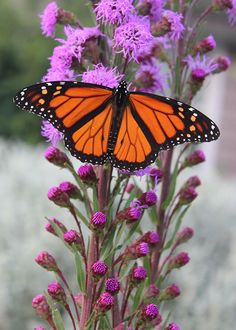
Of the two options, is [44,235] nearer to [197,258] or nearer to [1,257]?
[1,257]

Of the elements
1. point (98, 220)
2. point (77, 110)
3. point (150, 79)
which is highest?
point (150, 79)

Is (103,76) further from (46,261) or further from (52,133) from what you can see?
(46,261)

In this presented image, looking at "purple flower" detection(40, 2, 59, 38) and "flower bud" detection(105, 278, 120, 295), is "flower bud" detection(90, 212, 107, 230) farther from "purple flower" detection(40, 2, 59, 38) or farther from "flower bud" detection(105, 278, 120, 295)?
"purple flower" detection(40, 2, 59, 38)

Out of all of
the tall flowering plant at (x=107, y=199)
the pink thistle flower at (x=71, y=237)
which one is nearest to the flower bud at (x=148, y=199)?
the tall flowering plant at (x=107, y=199)

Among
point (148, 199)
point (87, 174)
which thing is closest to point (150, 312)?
point (148, 199)

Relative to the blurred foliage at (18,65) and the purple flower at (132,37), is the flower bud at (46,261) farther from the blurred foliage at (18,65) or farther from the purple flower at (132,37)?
the blurred foliage at (18,65)
